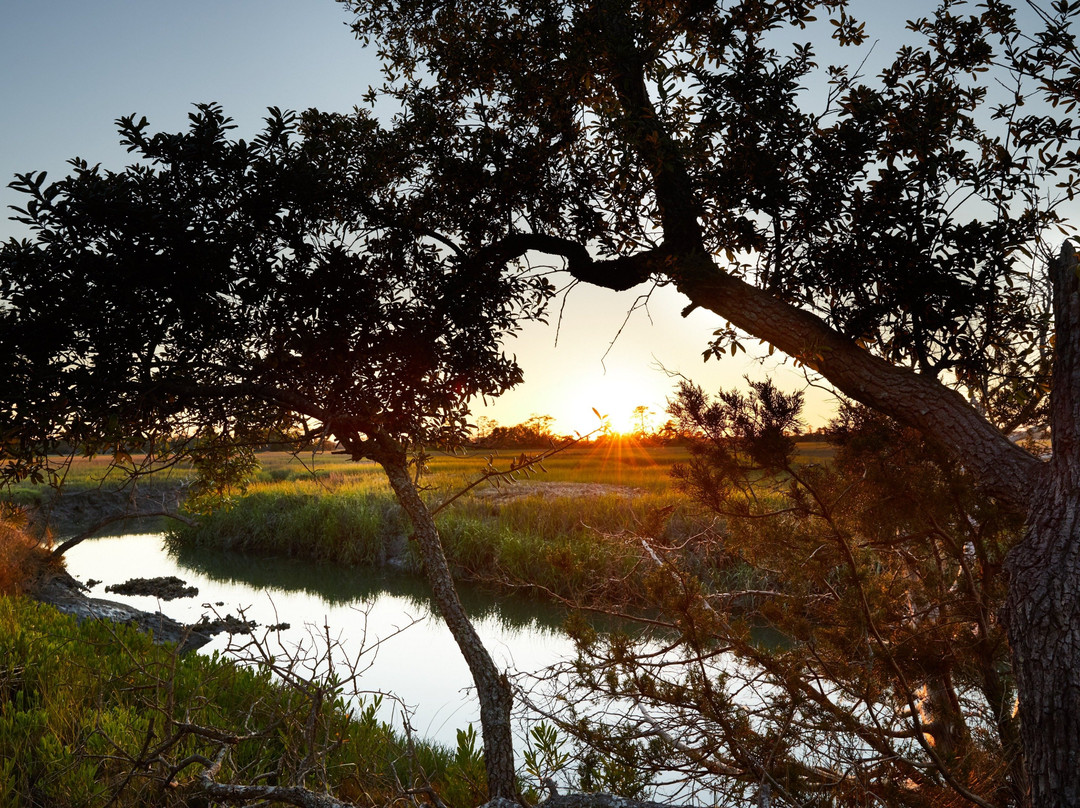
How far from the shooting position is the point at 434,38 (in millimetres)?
5270

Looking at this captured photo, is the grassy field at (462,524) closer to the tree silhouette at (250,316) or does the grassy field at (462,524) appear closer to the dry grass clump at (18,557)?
the dry grass clump at (18,557)

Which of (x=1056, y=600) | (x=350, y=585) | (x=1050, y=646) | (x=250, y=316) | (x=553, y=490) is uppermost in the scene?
(x=250, y=316)

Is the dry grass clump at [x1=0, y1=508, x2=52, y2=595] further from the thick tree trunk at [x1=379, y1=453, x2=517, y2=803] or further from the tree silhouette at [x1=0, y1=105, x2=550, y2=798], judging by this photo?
the thick tree trunk at [x1=379, y1=453, x2=517, y2=803]

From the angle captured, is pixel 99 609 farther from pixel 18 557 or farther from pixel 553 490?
pixel 553 490

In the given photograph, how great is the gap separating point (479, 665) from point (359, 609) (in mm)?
3105

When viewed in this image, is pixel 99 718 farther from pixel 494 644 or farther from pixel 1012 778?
pixel 494 644

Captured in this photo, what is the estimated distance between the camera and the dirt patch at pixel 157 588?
13414 mm

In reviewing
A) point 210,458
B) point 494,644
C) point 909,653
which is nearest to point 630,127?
point 909,653

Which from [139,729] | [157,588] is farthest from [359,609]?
[157,588]

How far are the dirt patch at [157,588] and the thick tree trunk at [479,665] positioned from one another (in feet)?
35.9

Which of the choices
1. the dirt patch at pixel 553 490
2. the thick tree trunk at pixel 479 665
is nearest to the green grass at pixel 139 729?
the thick tree trunk at pixel 479 665

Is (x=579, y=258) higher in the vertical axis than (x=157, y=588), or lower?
higher

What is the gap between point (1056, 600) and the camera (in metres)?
2.74

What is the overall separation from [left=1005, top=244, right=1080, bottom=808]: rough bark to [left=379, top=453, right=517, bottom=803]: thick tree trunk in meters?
2.35
